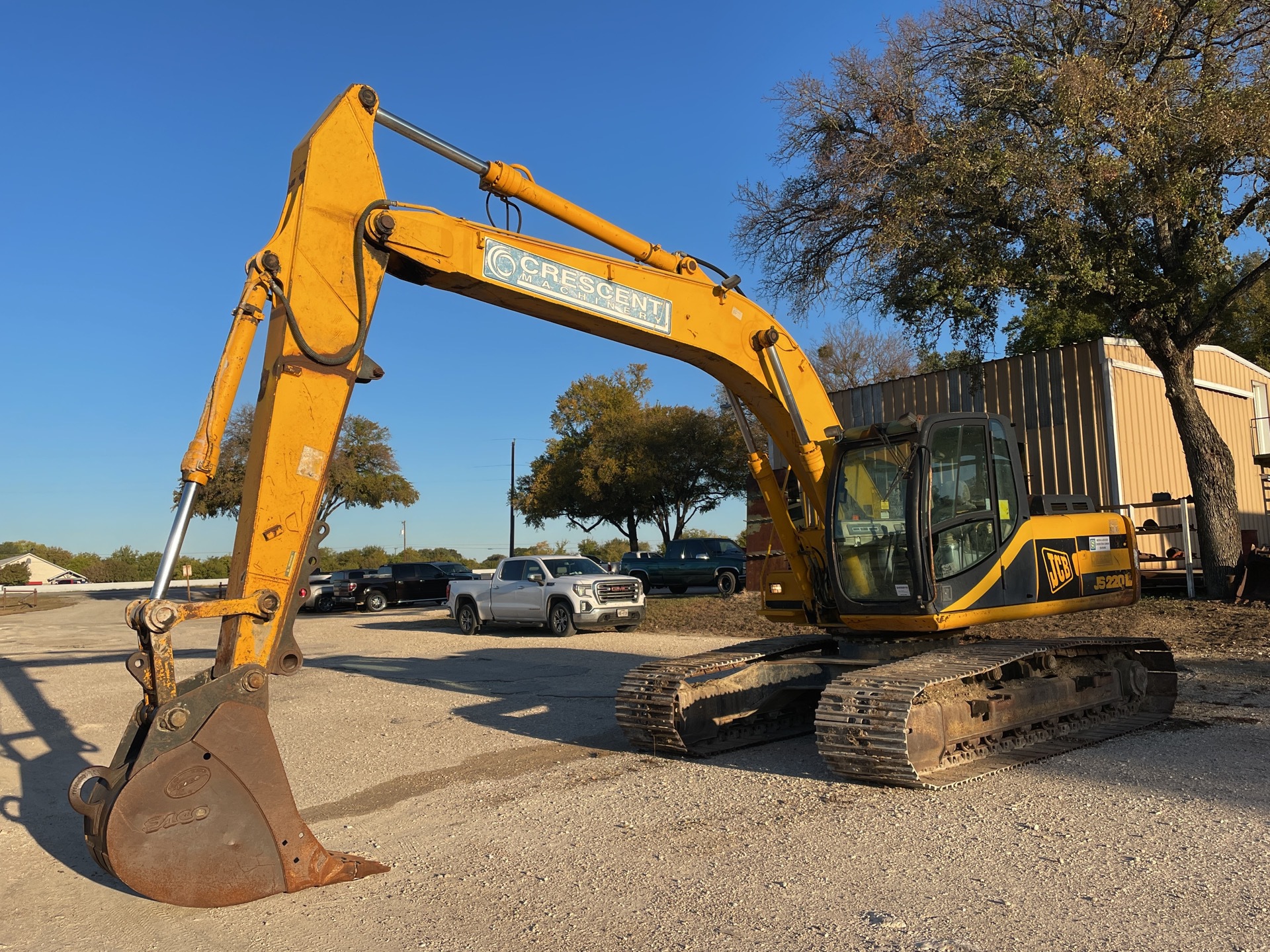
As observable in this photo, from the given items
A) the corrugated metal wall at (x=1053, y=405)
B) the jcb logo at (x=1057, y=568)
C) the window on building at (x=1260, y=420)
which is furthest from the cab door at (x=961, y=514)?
the window on building at (x=1260, y=420)

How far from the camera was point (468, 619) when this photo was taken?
72.1 ft

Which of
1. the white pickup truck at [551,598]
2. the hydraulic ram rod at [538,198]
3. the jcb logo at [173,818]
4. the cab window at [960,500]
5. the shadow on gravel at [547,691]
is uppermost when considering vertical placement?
the hydraulic ram rod at [538,198]

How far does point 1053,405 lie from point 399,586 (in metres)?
20.4

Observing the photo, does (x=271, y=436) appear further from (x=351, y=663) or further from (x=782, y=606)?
(x=351, y=663)

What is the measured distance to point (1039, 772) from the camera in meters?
6.90

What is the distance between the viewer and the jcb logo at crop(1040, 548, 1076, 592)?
8086 mm

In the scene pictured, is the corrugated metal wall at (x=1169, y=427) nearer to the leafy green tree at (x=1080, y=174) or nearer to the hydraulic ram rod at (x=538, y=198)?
the leafy green tree at (x=1080, y=174)

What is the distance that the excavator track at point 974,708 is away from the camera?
21.2 ft

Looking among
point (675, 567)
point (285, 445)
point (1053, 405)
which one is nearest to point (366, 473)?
point (675, 567)

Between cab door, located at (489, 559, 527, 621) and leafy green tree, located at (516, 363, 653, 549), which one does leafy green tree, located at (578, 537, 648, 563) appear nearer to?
leafy green tree, located at (516, 363, 653, 549)

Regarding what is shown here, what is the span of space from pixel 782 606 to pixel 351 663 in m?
9.06

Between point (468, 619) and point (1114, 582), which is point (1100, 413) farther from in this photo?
point (468, 619)

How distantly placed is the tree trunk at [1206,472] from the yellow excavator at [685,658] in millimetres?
9016

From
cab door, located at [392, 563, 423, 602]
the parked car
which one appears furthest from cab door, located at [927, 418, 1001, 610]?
cab door, located at [392, 563, 423, 602]
